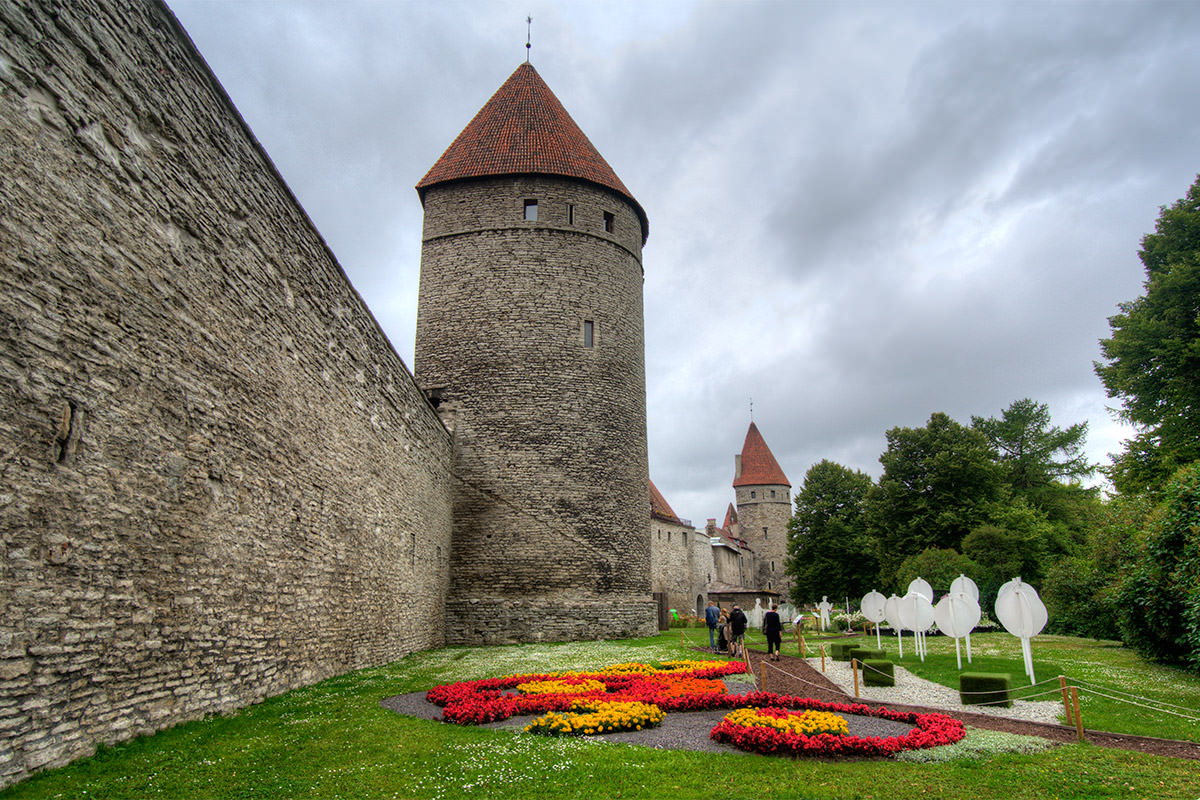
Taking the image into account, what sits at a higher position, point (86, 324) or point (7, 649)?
point (86, 324)

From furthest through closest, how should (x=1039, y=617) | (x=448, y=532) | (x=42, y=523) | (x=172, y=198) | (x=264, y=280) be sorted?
(x=448, y=532), (x=1039, y=617), (x=264, y=280), (x=172, y=198), (x=42, y=523)

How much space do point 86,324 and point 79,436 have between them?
0.85 metres

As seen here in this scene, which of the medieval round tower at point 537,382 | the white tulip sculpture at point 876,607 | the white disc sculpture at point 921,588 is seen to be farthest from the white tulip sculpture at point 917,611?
the medieval round tower at point 537,382

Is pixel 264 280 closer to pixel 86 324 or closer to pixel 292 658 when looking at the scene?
pixel 86 324

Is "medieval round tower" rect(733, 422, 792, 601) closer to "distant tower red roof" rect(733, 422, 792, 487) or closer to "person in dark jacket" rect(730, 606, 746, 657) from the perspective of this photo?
"distant tower red roof" rect(733, 422, 792, 487)

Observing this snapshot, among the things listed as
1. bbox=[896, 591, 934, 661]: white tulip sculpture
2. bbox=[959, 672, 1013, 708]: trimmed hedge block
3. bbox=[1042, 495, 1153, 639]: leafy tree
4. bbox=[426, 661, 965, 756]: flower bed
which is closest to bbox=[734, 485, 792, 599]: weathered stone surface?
bbox=[1042, 495, 1153, 639]: leafy tree

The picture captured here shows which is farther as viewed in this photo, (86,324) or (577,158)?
(577,158)

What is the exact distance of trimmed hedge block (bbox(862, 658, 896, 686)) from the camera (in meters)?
11.4

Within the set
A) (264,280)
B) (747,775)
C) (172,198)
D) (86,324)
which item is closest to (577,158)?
(264,280)

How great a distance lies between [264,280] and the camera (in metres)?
8.38

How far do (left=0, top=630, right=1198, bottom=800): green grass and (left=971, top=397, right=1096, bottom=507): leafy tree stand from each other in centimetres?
3867

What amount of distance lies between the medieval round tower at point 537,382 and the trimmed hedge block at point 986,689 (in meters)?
10.6

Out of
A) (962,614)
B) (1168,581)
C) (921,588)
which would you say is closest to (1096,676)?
(962,614)

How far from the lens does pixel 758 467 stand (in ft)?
206
